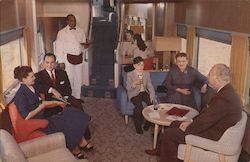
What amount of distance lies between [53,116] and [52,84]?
2.13 feet

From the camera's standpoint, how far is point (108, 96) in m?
7.12

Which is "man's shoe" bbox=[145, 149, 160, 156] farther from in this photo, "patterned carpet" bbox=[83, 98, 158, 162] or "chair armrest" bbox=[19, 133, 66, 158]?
"chair armrest" bbox=[19, 133, 66, 158]

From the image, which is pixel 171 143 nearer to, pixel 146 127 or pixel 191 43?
pixel 146 127

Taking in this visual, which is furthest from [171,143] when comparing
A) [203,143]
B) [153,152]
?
[153,152]

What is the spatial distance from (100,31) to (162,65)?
181 centimetres

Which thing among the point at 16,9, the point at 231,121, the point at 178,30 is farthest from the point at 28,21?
the point at 231,121

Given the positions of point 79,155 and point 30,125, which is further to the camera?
point 79,155

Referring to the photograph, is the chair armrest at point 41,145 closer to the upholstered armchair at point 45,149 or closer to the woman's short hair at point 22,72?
the upholstered armchair at point 45,149

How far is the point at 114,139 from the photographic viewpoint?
15.6 ft

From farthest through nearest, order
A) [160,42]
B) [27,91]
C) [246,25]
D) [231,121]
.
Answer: [160,42], [246,25], [27,91], [231,121]

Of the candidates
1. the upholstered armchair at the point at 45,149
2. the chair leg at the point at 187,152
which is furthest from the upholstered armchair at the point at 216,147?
the upholstered armchair at the point at 45,149

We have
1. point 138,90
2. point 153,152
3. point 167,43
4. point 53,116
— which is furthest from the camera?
point 167,43

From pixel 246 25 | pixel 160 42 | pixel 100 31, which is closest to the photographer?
pixel 246 25

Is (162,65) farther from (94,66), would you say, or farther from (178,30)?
(94,66)
